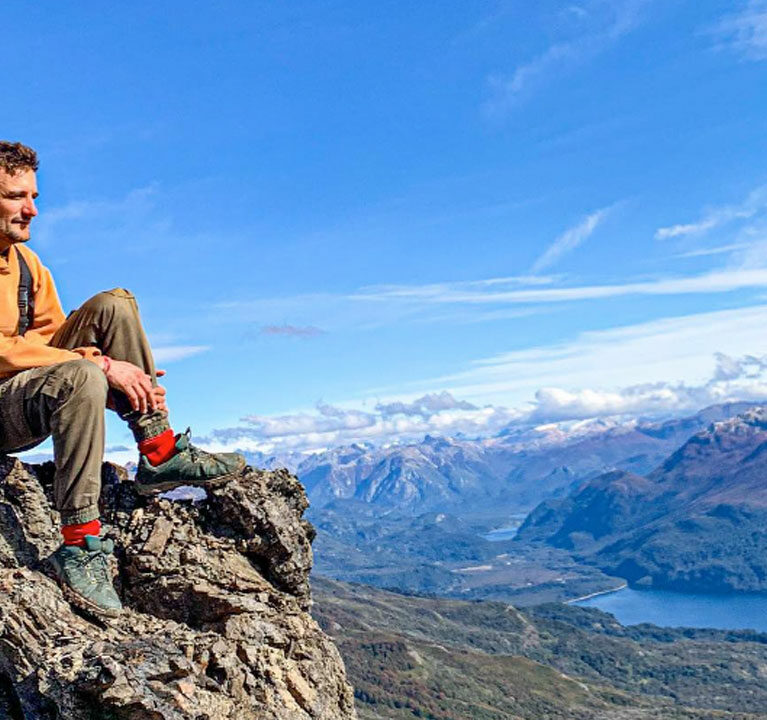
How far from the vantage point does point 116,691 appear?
21.8 feet

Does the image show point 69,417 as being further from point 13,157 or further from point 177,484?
point 13,157

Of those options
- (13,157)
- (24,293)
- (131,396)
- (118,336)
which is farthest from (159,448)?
(13,157)

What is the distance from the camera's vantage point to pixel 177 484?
9656 mm

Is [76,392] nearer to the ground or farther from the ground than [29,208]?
nearer to the ground

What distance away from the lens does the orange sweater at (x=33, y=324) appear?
27.3ft

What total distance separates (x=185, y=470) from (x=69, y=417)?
189cm

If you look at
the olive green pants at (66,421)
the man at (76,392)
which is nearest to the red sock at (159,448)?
the man at (76,392)

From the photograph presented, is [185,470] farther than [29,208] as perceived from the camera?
Yes

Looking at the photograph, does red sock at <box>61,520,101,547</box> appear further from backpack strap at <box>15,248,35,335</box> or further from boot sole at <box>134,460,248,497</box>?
backpack strap at <box>15,248,35,335</box>

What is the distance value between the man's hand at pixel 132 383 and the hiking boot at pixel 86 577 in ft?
5.26

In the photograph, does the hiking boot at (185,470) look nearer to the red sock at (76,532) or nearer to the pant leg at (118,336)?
the pant leg at (118,336)

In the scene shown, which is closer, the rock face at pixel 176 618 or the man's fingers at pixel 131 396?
the rock face at pixel 176 618

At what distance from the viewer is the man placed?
810 centimetres

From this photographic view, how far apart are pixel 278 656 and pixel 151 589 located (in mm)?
1873
